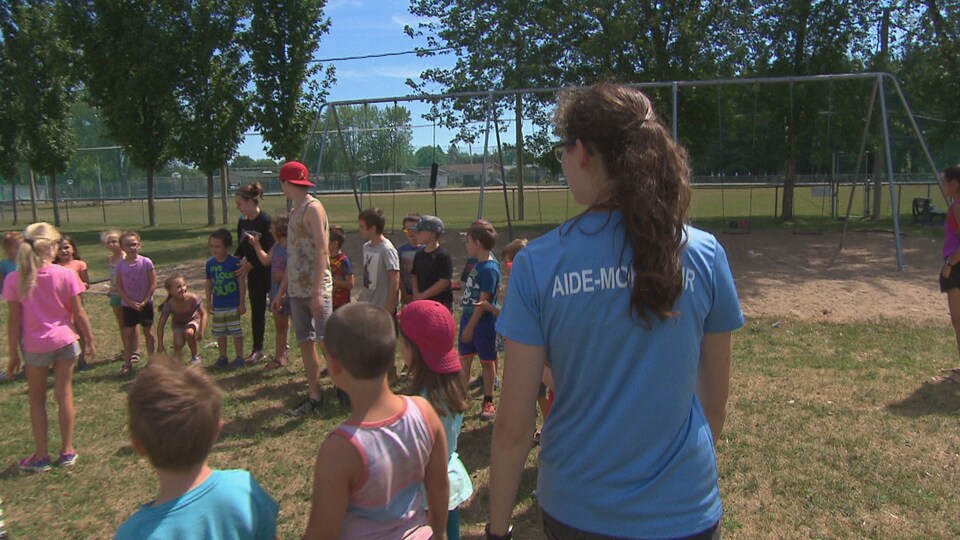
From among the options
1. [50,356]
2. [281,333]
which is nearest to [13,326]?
[50,356]

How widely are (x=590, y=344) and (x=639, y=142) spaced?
0.45 metres

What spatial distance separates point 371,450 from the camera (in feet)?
6.41

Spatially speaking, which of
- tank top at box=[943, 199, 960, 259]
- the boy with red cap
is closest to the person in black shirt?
the boy with red cap

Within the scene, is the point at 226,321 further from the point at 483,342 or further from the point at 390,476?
the point at 390,476

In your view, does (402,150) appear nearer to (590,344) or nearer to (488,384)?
(488,384)

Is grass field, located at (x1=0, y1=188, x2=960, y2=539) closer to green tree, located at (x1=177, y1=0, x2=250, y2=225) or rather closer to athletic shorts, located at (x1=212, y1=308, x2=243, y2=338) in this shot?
athletic shorts, located at (x1=212, y1=308, x2=243, y2=338)

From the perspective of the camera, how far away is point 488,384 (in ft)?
17.6

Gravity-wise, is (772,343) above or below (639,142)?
below

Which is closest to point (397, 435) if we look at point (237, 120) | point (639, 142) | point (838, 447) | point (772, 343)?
point (639, 142)

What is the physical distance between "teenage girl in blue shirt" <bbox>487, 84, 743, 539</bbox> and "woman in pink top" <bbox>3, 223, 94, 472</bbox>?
12.6 feet

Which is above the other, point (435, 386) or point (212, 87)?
point (212, 87)

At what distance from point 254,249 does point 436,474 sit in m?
5.12

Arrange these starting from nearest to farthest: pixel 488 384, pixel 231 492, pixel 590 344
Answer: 1. pixel 590 344
2. pixel 231 492
3. pixel 488 384

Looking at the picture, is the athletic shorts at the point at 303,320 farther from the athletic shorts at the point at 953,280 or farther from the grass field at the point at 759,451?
the athletic shorts at the point at 953,280
